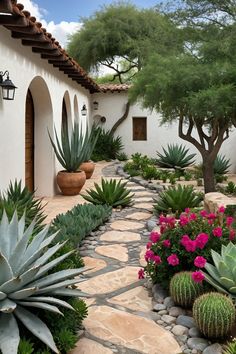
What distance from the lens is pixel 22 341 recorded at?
8.27 ft

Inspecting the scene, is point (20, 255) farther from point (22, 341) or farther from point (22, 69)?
point (22, 69)

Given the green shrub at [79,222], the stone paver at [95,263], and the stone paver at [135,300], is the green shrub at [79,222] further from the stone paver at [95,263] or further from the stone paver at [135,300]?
the stone paver at [135,300]

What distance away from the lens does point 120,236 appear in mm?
6074

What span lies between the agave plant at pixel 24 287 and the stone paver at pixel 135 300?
799mm

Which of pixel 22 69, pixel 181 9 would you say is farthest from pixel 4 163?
Result: pixel 181 9

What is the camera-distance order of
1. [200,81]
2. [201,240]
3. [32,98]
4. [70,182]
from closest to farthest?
[201,240] < [200,81] < [32,98] < [70,182]

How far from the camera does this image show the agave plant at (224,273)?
336 cm

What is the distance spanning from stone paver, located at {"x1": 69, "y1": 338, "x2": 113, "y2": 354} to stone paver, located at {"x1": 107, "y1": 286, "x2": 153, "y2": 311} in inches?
28.2

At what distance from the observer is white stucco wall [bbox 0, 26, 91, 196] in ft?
20.0

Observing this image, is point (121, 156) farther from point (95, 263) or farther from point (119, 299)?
point (119, 299)

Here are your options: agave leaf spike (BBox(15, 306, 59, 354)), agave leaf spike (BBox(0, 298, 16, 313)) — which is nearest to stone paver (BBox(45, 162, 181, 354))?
agave leaf spike (BBox(15, 306, 59, 354))

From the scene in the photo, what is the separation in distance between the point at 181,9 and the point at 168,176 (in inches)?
191

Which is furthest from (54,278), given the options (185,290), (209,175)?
(209,175)

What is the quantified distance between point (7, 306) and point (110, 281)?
1850mm
